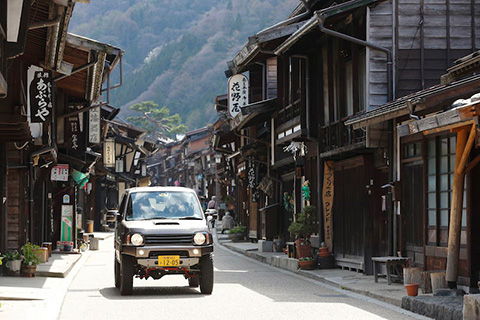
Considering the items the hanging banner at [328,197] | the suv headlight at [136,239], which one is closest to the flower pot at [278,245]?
the hanging banner at [328,197]

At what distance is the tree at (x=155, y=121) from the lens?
124750 mm

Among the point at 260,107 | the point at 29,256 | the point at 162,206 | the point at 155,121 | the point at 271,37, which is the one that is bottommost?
the point at 29,256

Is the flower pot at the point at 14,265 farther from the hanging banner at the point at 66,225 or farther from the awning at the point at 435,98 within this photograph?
the hanging banner at the point at 66,225

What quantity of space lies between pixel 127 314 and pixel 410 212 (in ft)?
26.7

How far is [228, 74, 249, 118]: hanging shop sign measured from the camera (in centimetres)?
3803

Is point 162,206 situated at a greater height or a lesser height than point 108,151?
lesser

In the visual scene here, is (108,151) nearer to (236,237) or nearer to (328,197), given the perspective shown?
(236,237)

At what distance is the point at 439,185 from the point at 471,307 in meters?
5.96

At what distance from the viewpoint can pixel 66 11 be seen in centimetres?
1460

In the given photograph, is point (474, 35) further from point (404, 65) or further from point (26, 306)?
point (26, 306)

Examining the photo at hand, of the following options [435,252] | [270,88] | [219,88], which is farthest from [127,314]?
[219,88]

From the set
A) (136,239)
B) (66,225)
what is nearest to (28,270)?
(136,239)

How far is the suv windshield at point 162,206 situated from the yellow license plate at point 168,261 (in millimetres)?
1298

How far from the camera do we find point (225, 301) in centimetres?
1456
